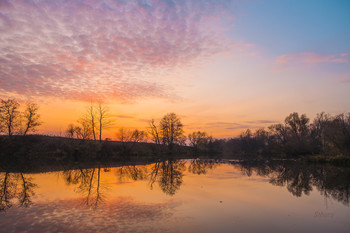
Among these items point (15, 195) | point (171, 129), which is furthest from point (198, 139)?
point (15, 195)

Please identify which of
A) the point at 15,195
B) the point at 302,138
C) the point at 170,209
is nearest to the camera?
the point at 170,209

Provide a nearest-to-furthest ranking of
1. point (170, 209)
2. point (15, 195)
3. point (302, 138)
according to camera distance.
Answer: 1. point (170, 209)
2. point (15, 195)
3. point (302, 138)

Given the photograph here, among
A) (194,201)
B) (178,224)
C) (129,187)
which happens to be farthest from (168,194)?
(178,224)

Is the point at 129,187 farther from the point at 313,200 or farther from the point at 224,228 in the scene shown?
the point at 313,200

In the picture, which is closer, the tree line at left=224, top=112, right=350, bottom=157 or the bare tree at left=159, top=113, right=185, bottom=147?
the tree line at left=224, top=112, right=350, bottom=157

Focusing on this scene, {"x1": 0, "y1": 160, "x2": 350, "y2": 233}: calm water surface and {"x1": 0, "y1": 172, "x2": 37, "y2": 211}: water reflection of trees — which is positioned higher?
{"x1": 0, "y1": 172, "x2": 37, "y2": 211}: water reflection of trees

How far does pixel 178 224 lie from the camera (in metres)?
7.73

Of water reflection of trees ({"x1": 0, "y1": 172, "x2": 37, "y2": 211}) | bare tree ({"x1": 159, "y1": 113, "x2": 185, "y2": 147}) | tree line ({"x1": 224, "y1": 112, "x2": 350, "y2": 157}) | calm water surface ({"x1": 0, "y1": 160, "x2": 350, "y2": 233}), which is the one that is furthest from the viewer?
bare tree ({"x1": 159, "y1": 113, "x2": 185, "y2": 147})

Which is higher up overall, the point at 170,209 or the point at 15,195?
the point at 15,195

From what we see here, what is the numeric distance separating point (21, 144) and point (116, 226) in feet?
147

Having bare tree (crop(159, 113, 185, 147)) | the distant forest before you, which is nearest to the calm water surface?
the distant forest

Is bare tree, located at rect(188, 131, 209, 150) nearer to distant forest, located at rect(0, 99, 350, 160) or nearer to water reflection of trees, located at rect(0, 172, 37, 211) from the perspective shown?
distant forest, located at rect(0, 99, 350, 160)

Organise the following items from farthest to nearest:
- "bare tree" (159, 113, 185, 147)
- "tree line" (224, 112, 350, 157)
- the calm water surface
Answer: "bare tree" (159, 113, 185, 147), "tree line" (224, 112, 350, 157), the calm water surface

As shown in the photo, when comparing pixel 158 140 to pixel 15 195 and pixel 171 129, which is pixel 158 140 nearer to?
pixel 171 129
